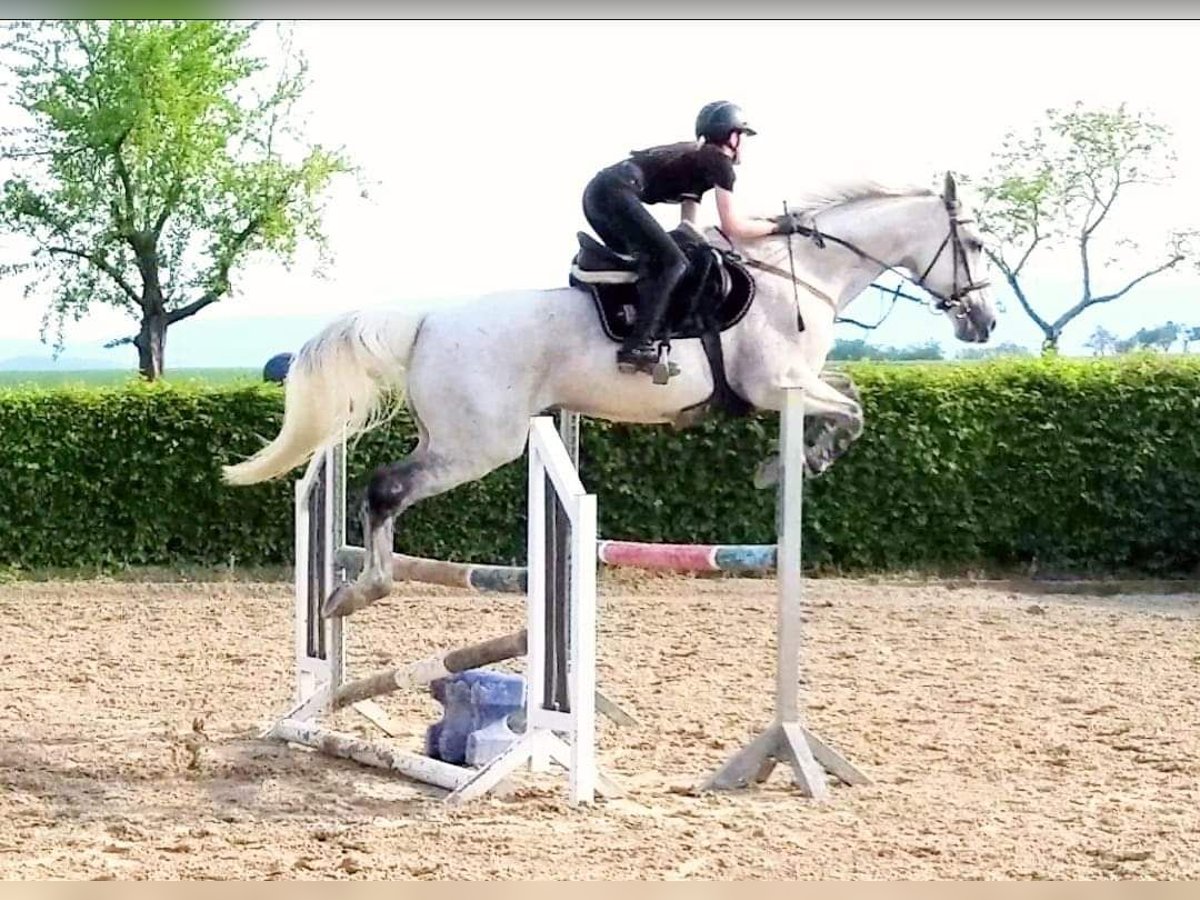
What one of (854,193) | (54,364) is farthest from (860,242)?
(54,364)

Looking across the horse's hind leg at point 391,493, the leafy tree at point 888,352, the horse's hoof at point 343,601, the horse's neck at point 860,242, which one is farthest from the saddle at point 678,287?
the leafy tree at point 888,352

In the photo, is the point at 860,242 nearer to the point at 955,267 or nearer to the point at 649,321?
the point at 955,267

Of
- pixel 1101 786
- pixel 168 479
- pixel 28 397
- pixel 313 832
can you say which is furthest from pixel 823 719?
pixel 28 397

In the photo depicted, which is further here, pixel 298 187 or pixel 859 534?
pixel 298 187

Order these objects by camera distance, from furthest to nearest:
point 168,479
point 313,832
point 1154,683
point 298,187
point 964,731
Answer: point 298,187, point 168,479, point 1154,683, point 964,731, point 313,832

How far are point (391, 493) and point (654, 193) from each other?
1.24m

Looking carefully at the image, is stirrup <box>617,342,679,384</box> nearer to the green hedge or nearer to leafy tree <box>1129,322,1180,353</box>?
the green hedge

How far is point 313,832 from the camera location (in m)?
4.01

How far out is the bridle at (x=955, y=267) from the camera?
524 cm

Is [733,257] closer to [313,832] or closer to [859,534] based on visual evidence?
[313,832]

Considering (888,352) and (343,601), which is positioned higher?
(888,352)

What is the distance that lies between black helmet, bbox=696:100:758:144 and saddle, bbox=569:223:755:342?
300mm

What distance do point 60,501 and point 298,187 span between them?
37.5 feet

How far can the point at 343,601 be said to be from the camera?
4.99 metres
